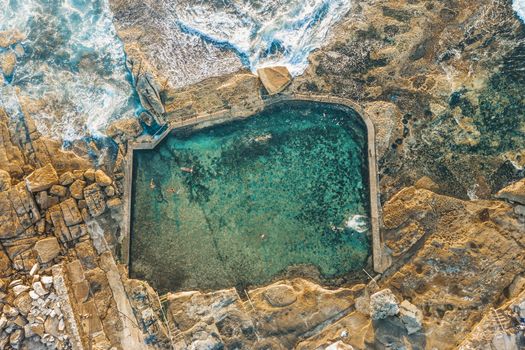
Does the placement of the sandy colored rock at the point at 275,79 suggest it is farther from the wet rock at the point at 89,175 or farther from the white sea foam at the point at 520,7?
the white sea foam at the point at 520,7

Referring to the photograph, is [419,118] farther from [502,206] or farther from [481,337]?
[481,337]

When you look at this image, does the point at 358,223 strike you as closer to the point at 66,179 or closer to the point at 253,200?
the point at 253,200

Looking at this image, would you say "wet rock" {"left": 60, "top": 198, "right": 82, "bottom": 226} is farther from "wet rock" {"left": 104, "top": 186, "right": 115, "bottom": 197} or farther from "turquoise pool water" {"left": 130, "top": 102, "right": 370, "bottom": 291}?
"turquoise pool water" {"left": 130, "top": 102, "right": 370, "bottom": 291}

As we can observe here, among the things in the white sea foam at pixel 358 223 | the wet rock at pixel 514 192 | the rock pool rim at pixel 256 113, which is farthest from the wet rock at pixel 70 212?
the wet rock at pixel 514 192

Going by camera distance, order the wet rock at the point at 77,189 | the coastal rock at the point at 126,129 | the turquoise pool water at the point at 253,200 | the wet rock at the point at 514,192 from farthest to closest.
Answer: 1. the coastal rock at the point at 126,129
2. the turquoise pool water at the point at 253,200
3. the wet rock at the point at 77,189
4. the wet rock at the point at 514,192

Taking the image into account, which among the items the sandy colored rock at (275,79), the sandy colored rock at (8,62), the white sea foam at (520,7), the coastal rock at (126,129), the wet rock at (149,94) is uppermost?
the white sea foam at (520,7)

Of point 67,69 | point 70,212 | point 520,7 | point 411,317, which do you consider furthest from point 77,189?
point 520,7
